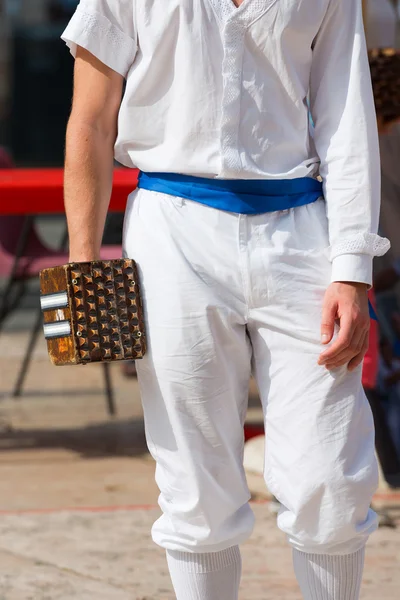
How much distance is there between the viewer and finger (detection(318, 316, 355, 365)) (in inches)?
74.1

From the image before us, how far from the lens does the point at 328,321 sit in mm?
1900

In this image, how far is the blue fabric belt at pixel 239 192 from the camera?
1.92m

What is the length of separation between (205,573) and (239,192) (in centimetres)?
73

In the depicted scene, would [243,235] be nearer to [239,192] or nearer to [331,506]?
[239,192]

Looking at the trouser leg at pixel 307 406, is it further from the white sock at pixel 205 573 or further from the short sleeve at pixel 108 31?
the short sleeve at pixel 108 31

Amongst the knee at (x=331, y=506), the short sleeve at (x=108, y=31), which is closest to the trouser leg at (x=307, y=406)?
the knee at (x=331, y=506)

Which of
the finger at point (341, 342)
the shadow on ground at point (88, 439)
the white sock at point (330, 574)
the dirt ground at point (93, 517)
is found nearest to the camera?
the finger at point (341, 342)

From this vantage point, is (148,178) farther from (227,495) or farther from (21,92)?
(21,92)

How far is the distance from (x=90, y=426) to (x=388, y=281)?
1720mm

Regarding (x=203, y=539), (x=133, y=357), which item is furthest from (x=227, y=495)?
(x=133, y=357)

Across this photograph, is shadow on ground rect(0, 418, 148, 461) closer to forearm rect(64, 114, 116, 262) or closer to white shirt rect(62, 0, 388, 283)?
forearm rect(64, 114, 116, 262)

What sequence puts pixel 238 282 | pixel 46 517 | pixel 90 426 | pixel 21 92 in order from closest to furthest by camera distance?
pixel 238 282 → pixel 46 517 → pixel 90 426 → pixel 21 92

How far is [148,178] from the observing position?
2.01 metres

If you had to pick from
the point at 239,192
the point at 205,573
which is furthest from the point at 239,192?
the point at 205,573
